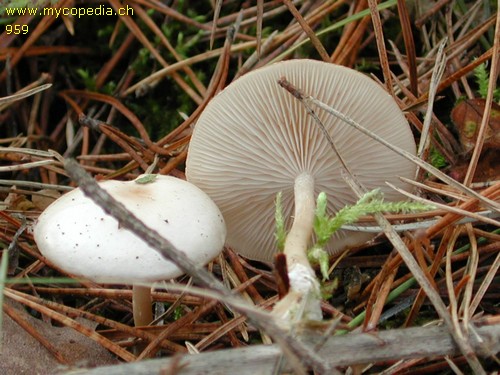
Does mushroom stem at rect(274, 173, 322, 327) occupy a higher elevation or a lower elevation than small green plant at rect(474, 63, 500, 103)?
lower

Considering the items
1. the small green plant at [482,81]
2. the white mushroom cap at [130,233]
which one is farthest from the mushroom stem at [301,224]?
the small green plant at [482,81]

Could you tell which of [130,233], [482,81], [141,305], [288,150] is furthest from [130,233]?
[482,81]

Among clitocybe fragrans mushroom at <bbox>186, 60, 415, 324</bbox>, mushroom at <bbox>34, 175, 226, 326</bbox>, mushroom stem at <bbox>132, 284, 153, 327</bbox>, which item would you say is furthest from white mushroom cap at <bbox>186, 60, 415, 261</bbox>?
mushroom stem at <bbox>132, 284, 153, 327</bbox>

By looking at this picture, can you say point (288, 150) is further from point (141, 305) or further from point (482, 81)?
point (482, 81)

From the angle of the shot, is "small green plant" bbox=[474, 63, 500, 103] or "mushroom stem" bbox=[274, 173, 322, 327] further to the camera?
"small green plant" bbox=[474, 63, 500, 103]

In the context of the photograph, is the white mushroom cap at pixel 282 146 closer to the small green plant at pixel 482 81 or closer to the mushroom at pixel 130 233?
the mushroom at pixel 130 233

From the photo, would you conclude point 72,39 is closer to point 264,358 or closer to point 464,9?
point 464,9

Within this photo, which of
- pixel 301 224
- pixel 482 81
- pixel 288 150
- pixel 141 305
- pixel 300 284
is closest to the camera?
pixel 300 284

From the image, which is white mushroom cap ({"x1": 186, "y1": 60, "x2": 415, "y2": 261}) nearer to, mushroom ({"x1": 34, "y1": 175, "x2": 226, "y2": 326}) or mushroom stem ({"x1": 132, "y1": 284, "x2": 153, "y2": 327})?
mushroom ({"x1": 34, "y1": 175, "x2": 226, "y2": 326})
